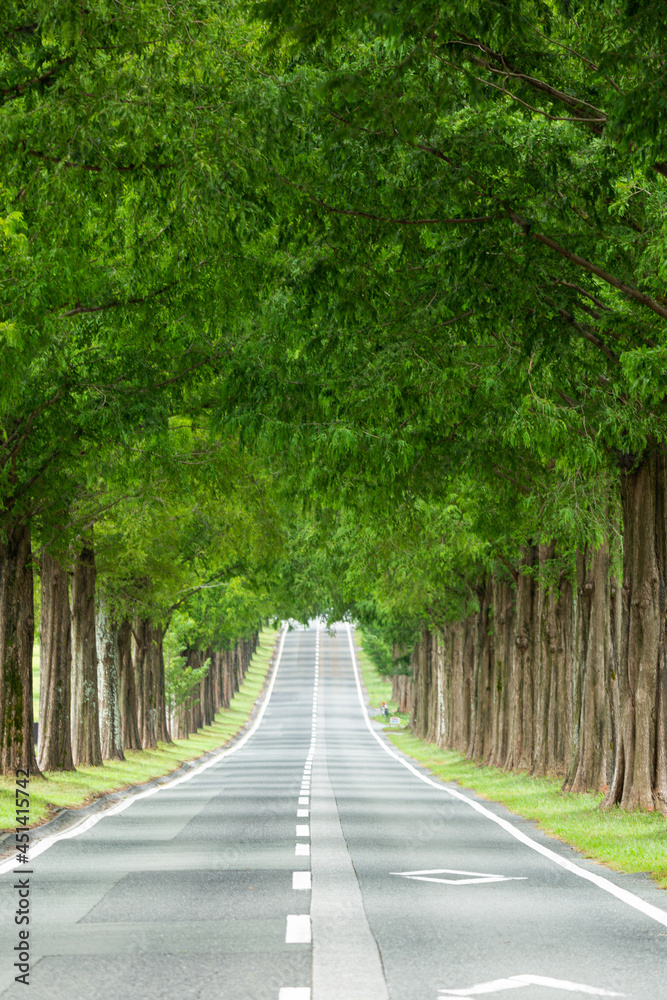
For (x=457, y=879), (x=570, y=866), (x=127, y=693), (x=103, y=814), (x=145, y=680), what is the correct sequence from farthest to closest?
(x=145, y=680)
(x=127, y=693)
(x=103, y=814)
(x=570, y=866)
(x=457, y=879)

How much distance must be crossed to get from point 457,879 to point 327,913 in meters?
2.61

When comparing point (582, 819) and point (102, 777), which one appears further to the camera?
point (102, 777)

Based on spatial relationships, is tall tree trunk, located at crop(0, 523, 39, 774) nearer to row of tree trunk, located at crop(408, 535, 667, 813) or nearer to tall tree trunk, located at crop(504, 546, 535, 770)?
row of tree trunk, located at crop(408, 535, 667, 813)

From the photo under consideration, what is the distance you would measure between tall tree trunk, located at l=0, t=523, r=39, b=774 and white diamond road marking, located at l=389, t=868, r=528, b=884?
10.9 metres

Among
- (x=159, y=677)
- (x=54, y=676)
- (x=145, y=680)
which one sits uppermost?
(x=54, y=676)

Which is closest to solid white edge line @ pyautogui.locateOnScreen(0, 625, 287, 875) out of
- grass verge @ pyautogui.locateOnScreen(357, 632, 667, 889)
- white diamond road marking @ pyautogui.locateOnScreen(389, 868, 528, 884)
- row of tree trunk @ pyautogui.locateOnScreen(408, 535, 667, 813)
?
white diamond road marking @ pyautogui.locateOnScreen(389, 868, 528, 884)

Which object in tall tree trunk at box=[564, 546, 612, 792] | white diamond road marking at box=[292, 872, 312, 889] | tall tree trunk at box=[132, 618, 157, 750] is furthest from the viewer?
tall tree trunk at box=[132, 618, 157, 750]

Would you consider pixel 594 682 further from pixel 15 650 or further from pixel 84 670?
pixel 84 670

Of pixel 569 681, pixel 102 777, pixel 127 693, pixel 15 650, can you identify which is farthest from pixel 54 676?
pixel 127 693

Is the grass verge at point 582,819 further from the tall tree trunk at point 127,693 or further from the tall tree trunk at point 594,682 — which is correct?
the tall tree trunk at point 127,693

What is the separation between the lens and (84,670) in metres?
30.1

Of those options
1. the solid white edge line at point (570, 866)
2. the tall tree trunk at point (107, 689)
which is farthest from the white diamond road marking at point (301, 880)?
the tall tree trunk at point (107, 689)

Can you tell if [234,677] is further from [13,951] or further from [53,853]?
[13,951]

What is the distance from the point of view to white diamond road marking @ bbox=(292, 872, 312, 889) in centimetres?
1044
